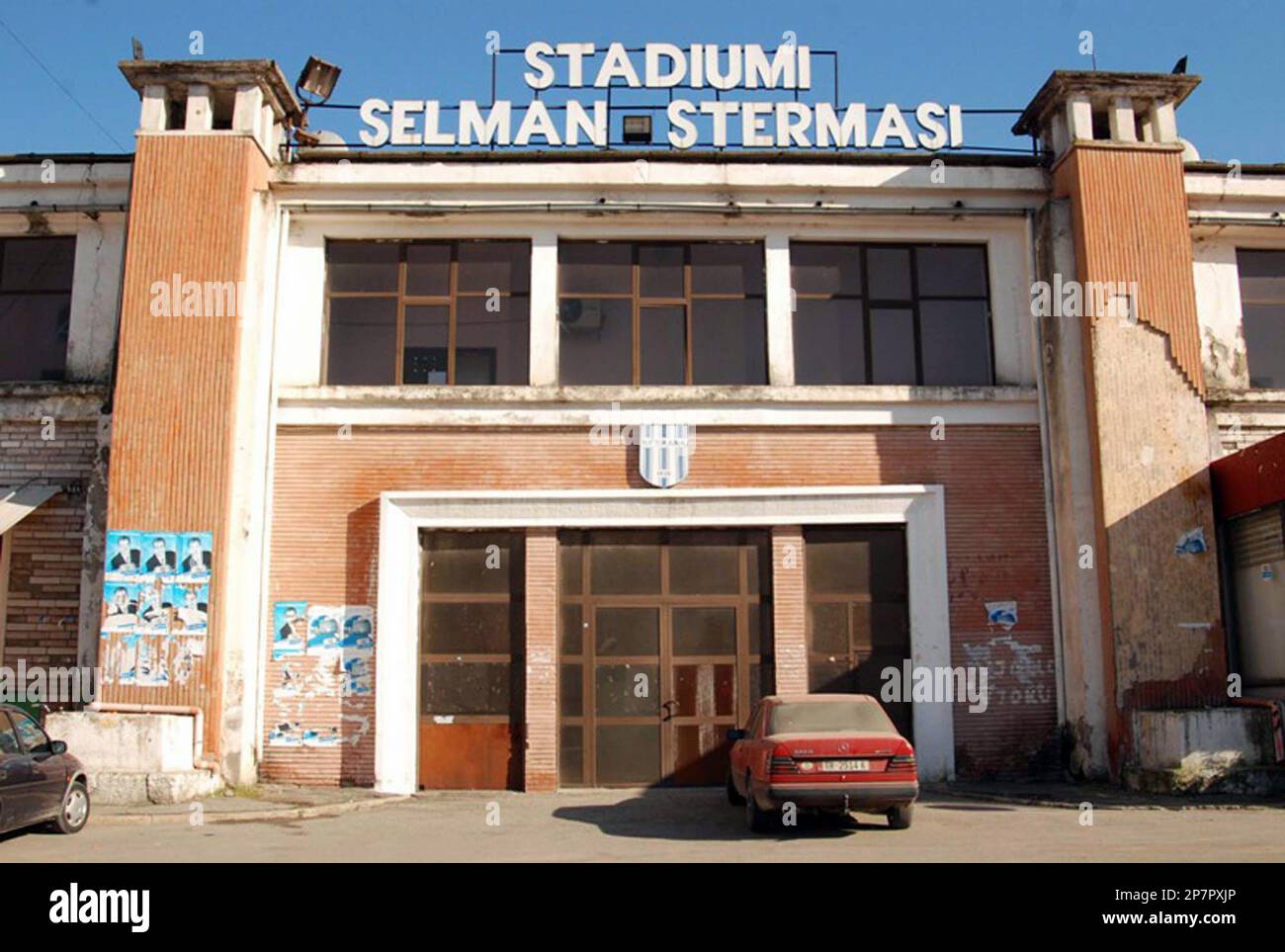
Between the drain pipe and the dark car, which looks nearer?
the dark car

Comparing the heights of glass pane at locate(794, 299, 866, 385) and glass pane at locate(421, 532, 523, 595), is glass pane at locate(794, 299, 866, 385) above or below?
above

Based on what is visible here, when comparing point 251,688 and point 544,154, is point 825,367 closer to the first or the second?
point 544,154

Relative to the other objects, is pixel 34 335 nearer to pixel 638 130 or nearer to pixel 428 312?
pixel 428 312

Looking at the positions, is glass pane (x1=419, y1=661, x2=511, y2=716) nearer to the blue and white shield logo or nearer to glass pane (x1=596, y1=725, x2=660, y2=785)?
glass pane (x1=596, y1=725, x2=660, y2=785)

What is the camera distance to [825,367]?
1750cm

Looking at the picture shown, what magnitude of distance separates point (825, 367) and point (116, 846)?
36.0ft

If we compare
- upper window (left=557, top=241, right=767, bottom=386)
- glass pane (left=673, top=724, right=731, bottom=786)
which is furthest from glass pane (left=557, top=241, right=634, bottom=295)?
glass pane (left=673, top=724, right=731, bottom=786)

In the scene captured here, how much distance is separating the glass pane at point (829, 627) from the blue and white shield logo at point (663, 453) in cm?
262

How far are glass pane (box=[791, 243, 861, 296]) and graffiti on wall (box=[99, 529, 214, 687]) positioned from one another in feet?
29.1

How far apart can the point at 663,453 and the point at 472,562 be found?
301 centimetres

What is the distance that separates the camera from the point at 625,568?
661 inches

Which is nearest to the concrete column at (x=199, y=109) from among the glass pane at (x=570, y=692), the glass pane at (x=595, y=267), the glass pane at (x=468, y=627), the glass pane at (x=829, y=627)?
the glass pane at (x=595, y=267)

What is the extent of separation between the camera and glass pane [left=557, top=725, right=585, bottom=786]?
16.3 metres

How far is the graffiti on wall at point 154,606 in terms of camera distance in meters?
15.1
